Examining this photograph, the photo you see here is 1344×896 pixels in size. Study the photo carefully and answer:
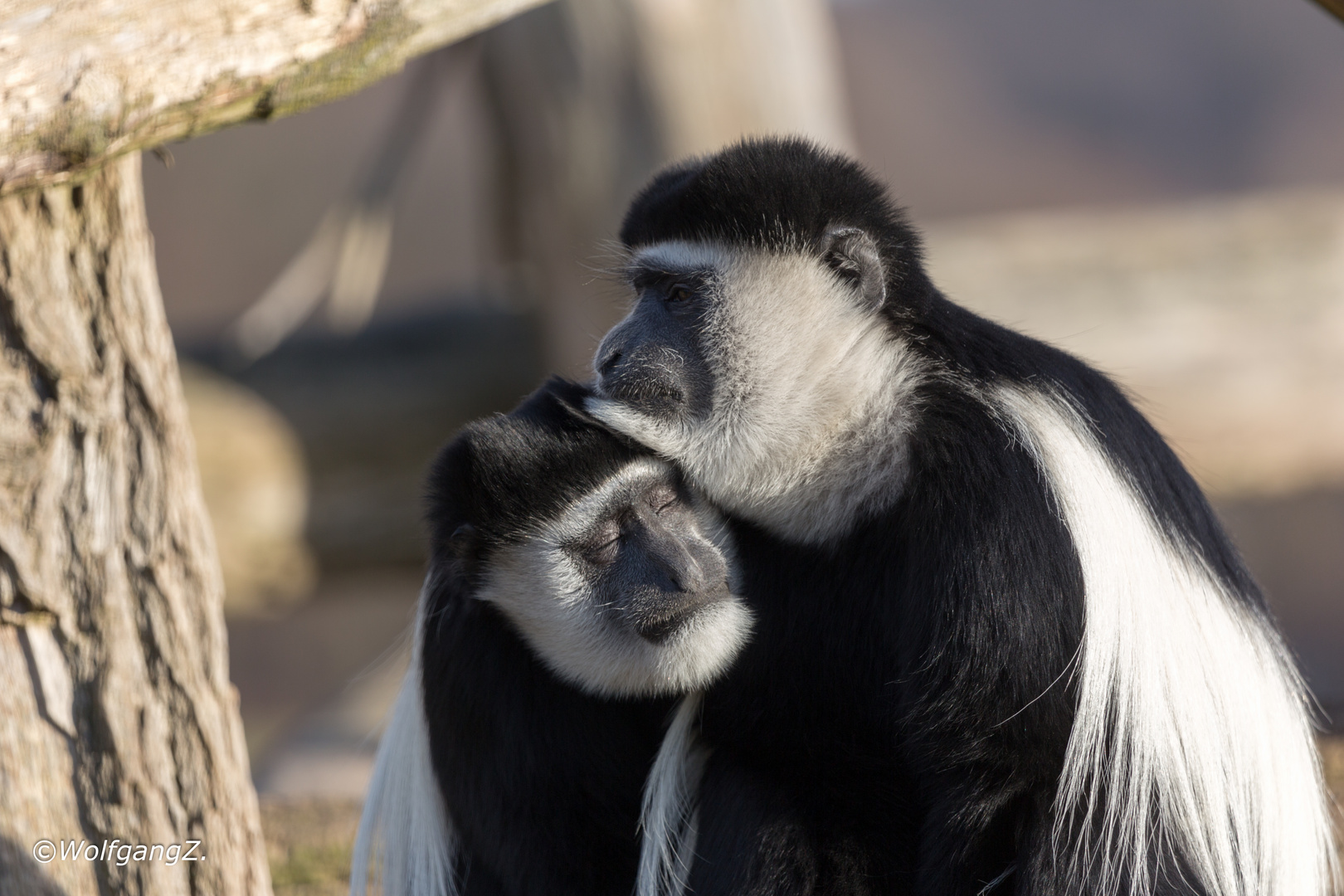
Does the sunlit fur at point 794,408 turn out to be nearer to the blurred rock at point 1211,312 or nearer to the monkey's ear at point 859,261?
the monkey's ear at point 859,261

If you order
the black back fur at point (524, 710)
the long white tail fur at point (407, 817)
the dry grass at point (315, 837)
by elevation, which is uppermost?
the black back fur at point (524, 710)

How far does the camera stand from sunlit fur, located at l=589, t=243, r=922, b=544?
1485mm

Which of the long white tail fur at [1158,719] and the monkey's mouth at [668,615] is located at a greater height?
the monkey's mouth at [668,615]

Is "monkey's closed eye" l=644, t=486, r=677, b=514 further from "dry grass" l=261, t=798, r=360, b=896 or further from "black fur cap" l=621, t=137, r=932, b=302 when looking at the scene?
"dry grass" l=261, t=798, r=360, b=896

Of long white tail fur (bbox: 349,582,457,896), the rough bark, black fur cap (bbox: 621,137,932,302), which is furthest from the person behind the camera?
long white tail fur (bbox: 349,582,457,896)

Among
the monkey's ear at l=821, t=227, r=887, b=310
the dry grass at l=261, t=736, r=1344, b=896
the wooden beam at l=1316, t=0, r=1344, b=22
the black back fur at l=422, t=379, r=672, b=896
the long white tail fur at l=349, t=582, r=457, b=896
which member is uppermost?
the wooden beam at l=1316, t=0, r=1344, b=22

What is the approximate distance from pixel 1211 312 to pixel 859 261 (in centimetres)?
257

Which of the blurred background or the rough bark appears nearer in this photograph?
the rough bark

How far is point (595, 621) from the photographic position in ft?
4.99

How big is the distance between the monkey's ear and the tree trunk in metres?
0.87

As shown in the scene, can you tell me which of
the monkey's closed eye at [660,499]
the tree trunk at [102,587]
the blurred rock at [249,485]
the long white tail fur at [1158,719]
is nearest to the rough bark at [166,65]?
the tree trunk at [102,587]

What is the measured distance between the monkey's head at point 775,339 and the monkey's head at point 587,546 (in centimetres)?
5

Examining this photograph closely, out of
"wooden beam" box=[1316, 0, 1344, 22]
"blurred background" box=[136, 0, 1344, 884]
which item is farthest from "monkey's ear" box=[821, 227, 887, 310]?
"blurred background" box=[136, 0, 1344, 884]

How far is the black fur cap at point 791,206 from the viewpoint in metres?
1.57
